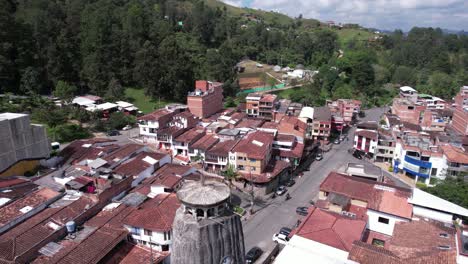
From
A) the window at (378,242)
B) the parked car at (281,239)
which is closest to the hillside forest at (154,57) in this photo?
the parked car at (281,239)

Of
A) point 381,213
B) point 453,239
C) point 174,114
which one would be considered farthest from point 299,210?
point 174,114

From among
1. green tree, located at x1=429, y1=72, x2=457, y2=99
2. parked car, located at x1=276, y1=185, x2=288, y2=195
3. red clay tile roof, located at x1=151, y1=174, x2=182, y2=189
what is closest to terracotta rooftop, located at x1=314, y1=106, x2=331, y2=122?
parked car, located at x1=276, y1=185, x2=288, y2=195

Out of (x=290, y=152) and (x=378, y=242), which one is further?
(x=290, y=152)

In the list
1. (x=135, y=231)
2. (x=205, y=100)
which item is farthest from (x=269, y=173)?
(x=205, y=100)

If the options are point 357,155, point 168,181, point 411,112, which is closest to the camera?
point 168,181

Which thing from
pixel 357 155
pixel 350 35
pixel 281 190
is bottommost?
pixel 281 190

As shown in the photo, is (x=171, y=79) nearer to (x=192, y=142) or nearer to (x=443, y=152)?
(x=192, y=142)

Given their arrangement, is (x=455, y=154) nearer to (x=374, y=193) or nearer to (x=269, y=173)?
(x=374, y=193)

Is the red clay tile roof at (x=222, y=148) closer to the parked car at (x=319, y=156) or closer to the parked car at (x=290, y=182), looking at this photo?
the parked car at (x=290, y=182)
